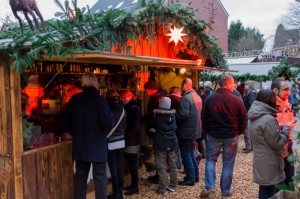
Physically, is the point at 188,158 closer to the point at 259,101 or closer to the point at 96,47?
the point at 259,101

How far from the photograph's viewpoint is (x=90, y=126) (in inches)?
169

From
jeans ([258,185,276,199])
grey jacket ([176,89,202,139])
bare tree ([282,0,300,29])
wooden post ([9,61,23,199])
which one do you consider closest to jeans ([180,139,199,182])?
grey jacket ([176,89,202,139])

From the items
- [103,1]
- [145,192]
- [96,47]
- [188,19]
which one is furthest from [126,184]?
[103,1]

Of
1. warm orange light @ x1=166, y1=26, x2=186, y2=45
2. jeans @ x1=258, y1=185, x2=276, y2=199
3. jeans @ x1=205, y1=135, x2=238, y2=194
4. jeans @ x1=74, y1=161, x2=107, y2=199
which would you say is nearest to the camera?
jeans @ x1=258, y1=185, x2=276, y2=199

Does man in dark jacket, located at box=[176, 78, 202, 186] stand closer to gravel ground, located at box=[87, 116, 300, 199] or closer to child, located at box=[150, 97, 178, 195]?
gravel ground, located at box=[87, 116, 300, 199]

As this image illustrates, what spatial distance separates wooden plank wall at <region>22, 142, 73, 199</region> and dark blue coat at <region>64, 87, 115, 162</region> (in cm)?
39

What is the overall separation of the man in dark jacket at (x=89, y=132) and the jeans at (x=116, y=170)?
50 centimetres

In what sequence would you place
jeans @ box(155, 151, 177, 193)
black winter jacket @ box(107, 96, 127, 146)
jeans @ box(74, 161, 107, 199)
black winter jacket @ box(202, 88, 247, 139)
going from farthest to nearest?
jeans @ box(155, 151, 177, 193), black winter jacket @ box(202, 88, 247, 139), black winter jacket @ box(107, 96, 127, 146), jeans @ box(74, 161, 107, 199)

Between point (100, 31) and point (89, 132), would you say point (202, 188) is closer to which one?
point (89, 132)

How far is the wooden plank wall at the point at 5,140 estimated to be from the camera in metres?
3.95

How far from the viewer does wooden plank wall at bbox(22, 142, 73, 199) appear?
13.7 ft

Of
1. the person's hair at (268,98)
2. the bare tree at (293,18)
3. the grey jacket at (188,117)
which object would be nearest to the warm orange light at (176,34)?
the grey jacket at (188,117)

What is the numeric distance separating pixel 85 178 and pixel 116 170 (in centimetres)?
66

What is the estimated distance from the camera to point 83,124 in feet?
14.1
